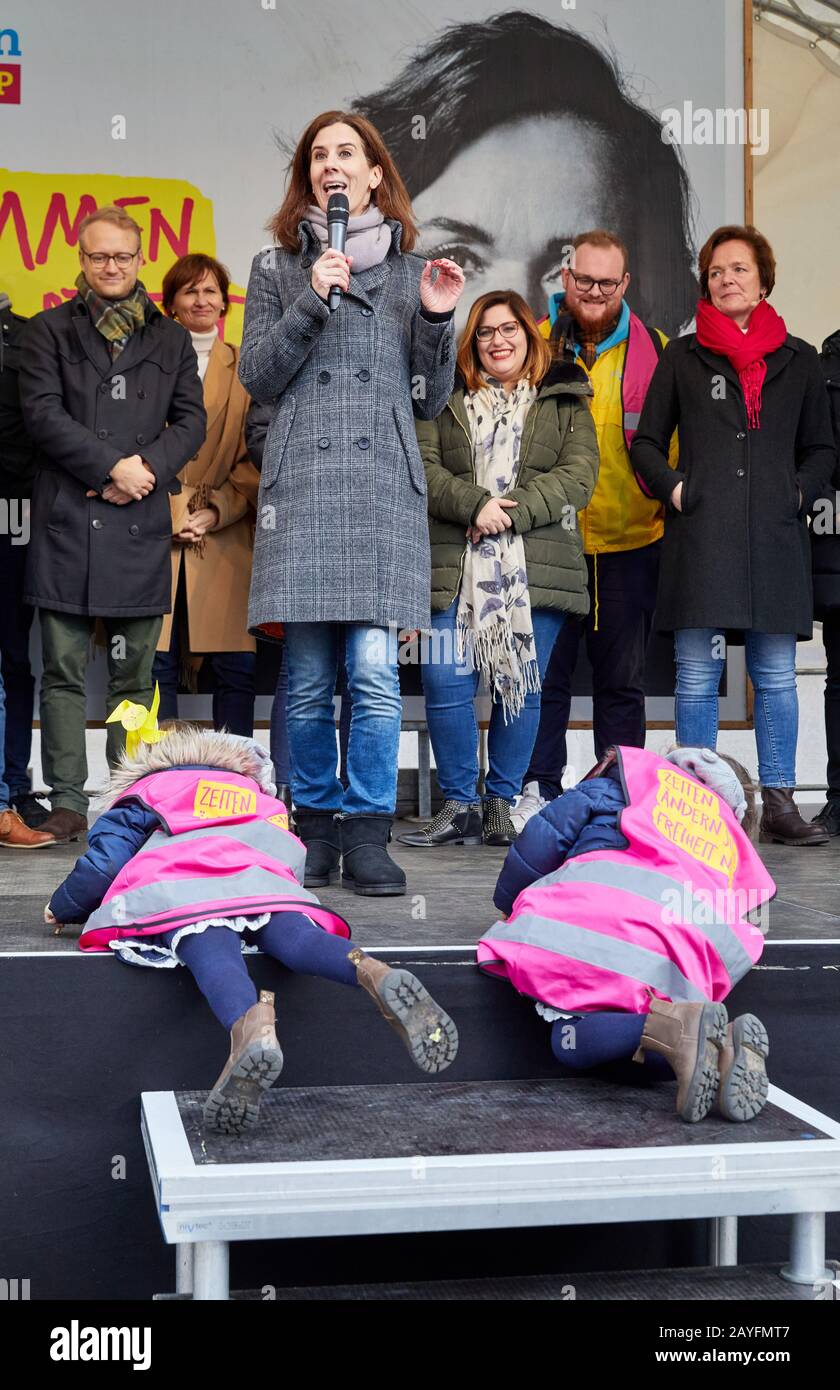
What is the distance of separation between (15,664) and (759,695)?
6.85ft

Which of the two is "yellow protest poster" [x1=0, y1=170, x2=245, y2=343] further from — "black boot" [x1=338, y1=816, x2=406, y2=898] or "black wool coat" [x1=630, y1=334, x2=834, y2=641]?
"black boot" [x1=338, y1=816, x2=406, y2=898]

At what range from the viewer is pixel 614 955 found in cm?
221

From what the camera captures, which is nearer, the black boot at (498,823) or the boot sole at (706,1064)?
the boot sole at (706,1064)

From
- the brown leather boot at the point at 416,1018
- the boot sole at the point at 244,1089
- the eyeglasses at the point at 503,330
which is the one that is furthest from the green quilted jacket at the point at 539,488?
the boot sole at the point at 244,1089

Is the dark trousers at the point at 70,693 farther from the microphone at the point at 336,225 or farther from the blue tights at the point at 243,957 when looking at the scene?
the blue tights at the point at 243,957

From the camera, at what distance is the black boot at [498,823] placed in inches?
154

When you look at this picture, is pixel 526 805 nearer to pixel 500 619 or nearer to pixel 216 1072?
pixel 500 619

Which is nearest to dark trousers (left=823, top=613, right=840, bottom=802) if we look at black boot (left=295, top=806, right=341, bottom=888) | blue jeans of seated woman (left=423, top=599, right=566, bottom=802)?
blue jeans of seated woman (left=423, top=599, right=566, bottom=802)

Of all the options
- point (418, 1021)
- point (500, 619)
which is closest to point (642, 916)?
point (418, 1021)

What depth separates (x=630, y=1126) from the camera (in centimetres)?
207

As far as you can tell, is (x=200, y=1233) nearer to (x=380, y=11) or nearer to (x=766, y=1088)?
(x=766, y=1088)

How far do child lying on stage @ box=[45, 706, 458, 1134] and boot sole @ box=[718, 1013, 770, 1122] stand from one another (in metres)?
0.38

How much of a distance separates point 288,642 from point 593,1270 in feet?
4.62

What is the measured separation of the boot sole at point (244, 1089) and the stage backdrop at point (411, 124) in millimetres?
3524
